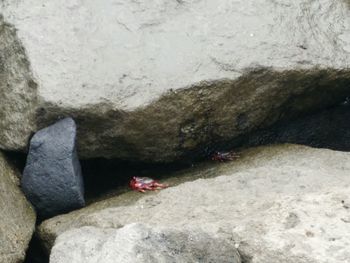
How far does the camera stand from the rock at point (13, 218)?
354 centimetres

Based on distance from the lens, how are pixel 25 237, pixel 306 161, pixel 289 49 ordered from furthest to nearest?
pixel 289 49
pixel 306 161
pixel 25 237

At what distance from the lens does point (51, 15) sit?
4.13 metres

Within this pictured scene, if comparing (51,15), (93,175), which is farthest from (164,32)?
(93,175)

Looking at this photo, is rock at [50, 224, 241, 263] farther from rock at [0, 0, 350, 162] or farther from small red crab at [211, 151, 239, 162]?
small red crab at [211, 151, 239, 162]

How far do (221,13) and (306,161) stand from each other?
3.39ft

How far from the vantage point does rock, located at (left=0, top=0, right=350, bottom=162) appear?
3.90 metres

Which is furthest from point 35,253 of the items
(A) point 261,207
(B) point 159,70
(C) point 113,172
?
(A) point 261,207

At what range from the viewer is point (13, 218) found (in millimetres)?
3723

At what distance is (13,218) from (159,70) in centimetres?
111

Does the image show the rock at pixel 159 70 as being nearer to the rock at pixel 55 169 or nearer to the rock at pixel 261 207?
the rock at pixel 55 169

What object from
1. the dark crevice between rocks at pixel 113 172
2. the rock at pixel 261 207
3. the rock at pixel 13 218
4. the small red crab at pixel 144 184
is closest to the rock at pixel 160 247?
the rock at pixel 261 207

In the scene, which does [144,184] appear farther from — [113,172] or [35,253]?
[35,253]

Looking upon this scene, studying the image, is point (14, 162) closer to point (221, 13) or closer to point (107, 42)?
point (107, 42)

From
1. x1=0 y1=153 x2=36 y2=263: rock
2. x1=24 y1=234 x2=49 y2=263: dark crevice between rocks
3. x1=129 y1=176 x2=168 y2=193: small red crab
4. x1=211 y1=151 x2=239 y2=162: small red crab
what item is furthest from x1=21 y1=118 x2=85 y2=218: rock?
x1=211 y1=151 x2=239 y2=162: small red crab
